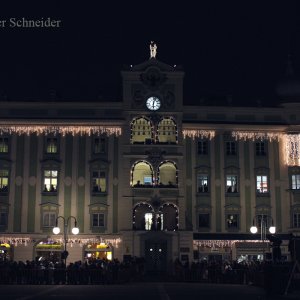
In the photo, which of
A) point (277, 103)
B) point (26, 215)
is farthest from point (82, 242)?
point (277, 103)

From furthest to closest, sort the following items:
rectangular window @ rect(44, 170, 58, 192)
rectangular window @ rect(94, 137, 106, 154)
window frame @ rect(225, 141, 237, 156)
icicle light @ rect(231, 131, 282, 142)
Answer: icicle light @ rect(231, 131, 282, 142), window frame @ rect(225, 141, 237, 156), rectangular window @ rect(94, 137, 106, 154), rectangular window @ rect(44, 170, 58, 192)

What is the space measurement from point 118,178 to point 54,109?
8.44m

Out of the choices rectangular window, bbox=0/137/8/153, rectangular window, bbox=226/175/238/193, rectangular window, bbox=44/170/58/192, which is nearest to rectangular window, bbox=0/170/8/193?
rectangular window, bbox=0/137/8/153

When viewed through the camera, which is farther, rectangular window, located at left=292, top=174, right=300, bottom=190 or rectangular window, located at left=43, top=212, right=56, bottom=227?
rectangular window, located at left=292, top=174, right=300, bottom=190

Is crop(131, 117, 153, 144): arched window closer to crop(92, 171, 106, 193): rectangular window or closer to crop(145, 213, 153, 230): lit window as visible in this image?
crop(92, 171, 106, 193): rectangular window

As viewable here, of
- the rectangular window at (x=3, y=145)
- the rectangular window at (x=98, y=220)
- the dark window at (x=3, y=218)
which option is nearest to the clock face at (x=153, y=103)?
the rectangular window at (x=98, y=220)

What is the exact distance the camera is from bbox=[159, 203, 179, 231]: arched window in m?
59.7

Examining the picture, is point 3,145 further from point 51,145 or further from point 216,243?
point 216,243

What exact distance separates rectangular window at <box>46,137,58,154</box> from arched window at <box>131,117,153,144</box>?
6.79m

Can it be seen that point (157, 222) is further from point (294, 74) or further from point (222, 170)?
point (294, 74)

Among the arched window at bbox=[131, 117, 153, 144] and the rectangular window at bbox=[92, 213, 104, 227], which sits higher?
the arched window at bbox=[131, 117, 153, 144]

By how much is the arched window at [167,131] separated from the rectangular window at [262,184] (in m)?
8.20

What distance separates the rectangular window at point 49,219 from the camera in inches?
2334

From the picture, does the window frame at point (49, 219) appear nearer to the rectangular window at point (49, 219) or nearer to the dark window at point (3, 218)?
the rectangular window at point (49, 219)
